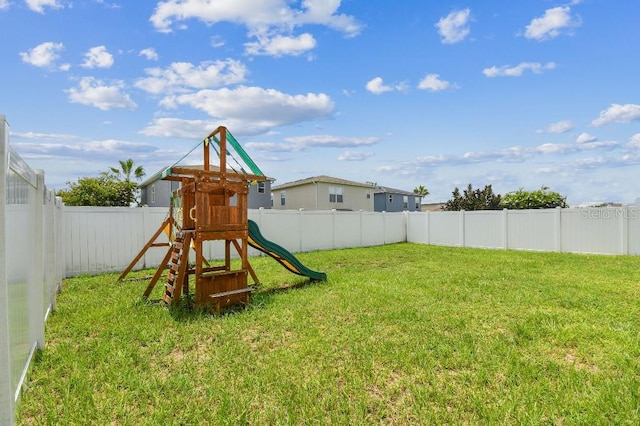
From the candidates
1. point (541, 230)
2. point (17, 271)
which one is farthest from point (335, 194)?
point (17, 271)

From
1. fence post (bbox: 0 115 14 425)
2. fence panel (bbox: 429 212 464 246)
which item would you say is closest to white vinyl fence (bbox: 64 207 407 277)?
fence panel (bbox: 429 212 464 246)

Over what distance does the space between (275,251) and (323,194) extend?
65.2ft

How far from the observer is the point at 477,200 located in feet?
82.1

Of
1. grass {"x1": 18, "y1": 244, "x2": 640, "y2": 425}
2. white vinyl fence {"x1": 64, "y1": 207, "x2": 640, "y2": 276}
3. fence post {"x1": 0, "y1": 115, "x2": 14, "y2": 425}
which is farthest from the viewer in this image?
white vinyl fence {"x1": 64, "y1": 207, "x2": 640, "y2": 276}

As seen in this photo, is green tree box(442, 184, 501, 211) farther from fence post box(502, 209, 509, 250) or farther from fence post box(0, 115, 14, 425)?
fence post box(0, 115, 14, 425)

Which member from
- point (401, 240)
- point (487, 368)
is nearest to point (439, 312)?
point (487, 368)

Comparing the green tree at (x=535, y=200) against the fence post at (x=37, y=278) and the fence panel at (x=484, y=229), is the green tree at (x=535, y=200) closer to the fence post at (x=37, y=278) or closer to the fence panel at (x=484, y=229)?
the fence panel at (x=484, y=229)

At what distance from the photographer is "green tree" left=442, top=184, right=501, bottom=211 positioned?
2481 centimetres

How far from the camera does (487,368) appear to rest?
3.15 m

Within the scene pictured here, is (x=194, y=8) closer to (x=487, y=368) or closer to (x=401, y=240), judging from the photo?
(x=487, y=368)

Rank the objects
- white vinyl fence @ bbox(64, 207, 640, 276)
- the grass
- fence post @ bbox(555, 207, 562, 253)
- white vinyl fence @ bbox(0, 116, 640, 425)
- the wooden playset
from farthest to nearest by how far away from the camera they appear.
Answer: fence post @ bbox(555, 207, 562, 253) < white vinyl fence @ bbox(64, 207, 640, 276) < the wooden playset < the grass < white vinyl fence @ bbox(0, 116, 640, 425)

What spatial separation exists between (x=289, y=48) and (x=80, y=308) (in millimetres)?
7784

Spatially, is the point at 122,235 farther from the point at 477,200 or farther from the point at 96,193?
the point at 477,200

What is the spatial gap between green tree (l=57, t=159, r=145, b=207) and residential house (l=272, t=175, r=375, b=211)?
11.6 meters
